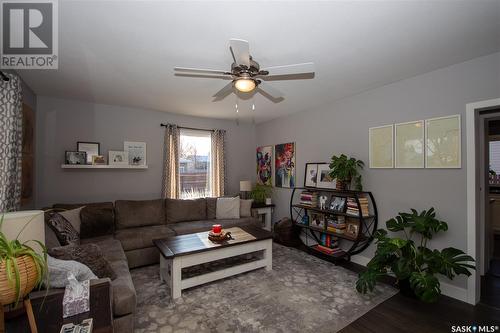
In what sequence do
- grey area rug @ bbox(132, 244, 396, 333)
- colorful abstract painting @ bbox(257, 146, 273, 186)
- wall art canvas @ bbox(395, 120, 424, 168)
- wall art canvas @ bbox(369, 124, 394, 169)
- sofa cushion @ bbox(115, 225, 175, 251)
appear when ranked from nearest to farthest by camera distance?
grey area rug @ bbox(132, 244, 396, 333) < wall art canvas @ bbox(395, 120, 424, 168) < wall art canvas @ bbox(369, 124, 394, 169) < sofa cushion @ bbox(115, 225, 175, 251) < colorful abstract painting @ bbox(257, 146, 273, 186)

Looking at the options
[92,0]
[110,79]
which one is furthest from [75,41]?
[110,79]

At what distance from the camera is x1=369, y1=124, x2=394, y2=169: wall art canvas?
2.97m

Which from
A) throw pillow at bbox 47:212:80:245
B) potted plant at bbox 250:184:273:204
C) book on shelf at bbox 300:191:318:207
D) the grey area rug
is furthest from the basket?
potted plant at bbox 250:184:273:204

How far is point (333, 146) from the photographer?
3.72m

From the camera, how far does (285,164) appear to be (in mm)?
4664

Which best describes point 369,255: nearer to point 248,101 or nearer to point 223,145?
point 248,101

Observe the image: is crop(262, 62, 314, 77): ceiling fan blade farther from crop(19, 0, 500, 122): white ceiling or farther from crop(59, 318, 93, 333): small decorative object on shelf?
crop(59, 318, 93, 333): small decorative object on shelf

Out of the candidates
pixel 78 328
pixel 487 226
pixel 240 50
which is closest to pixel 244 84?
pixel 240 50

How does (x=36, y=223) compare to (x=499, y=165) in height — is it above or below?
below

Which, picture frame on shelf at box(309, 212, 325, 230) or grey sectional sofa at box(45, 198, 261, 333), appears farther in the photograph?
picture frame on shelf at box(309, 212, 325, 230)

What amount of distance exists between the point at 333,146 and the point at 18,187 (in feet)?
13.5

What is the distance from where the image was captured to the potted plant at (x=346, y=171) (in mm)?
3139

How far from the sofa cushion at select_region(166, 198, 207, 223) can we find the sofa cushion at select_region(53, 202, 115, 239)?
0.88 meters

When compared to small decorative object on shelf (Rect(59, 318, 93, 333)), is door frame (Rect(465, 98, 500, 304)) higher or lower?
higher
